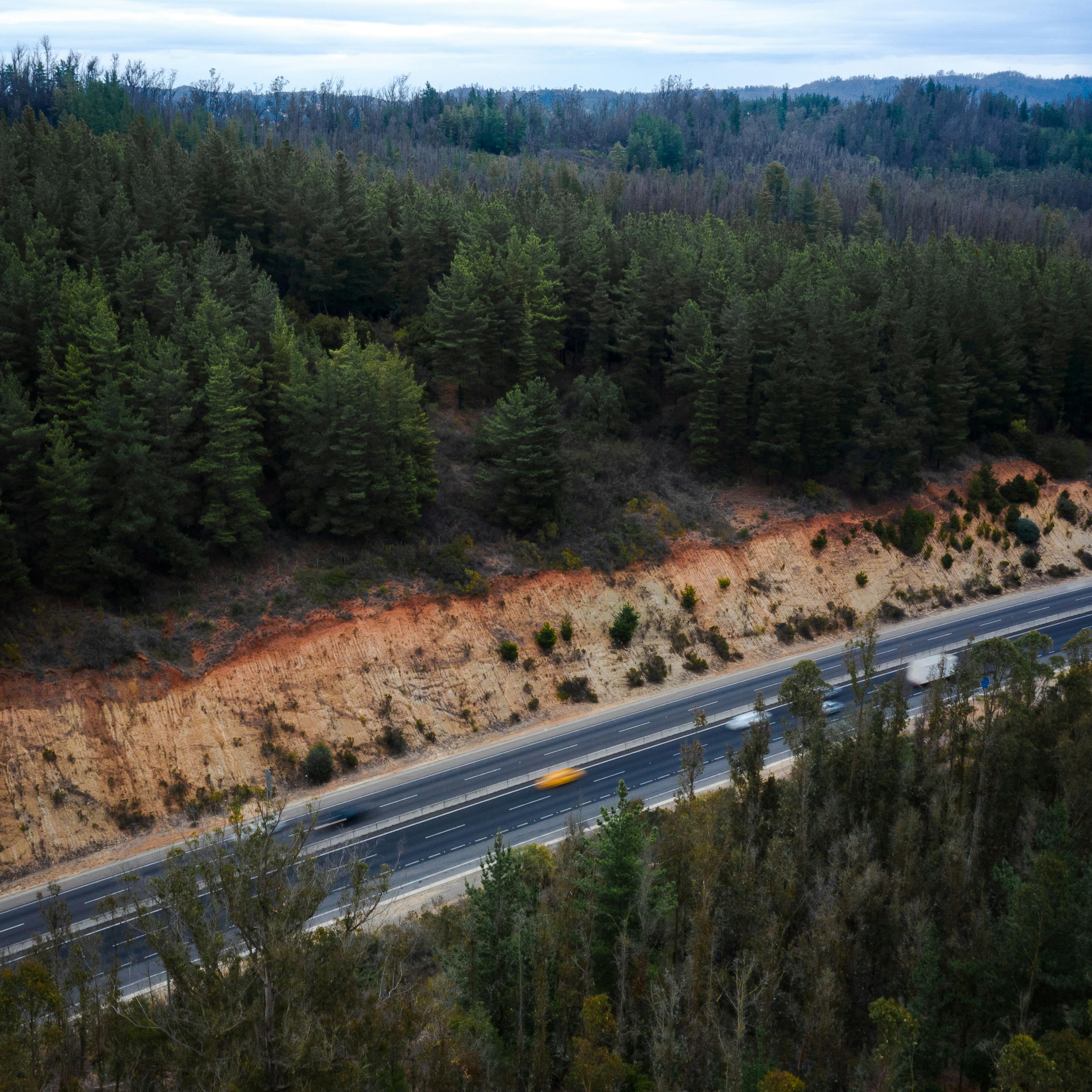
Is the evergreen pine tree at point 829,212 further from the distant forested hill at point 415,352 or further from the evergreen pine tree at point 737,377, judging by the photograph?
the evergreen pine tree at point 737,377

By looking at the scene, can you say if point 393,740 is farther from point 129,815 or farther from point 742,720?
point 742,720

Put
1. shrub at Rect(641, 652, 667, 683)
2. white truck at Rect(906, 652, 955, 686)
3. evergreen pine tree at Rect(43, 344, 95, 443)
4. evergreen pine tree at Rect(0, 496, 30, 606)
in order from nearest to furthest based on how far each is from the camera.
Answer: evergreen pine tree at Rect(0, 496, 30, 606) < evergreen pine tree at Rect(43, 344, 95, 443) < white truck at Rect(906, 652, 955, 686) < shrub at Rect(641, 652, 667, 683)

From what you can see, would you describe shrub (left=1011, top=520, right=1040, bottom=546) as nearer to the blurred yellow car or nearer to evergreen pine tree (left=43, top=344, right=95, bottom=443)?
the blurred yellow car

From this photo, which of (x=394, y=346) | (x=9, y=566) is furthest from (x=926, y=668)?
(x=9, y=566)

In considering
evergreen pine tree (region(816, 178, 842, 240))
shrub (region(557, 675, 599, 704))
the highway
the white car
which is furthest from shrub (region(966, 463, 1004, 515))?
evergreen pine tree (region(816, 178, 842, 240))

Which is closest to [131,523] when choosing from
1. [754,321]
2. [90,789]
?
[90,789]

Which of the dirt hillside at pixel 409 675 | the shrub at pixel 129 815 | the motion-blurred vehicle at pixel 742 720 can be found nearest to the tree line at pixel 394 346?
the dirt hillside at pixel 409 675
